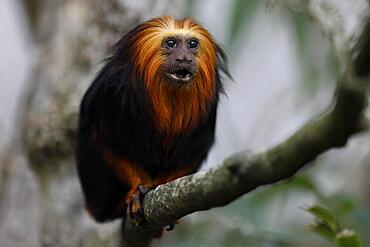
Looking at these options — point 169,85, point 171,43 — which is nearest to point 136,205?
point 169,85

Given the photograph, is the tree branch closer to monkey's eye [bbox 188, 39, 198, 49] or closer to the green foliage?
the green foliage

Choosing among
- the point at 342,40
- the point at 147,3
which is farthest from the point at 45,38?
the point at 342,40

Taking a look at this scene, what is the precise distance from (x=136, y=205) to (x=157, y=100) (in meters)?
0.59

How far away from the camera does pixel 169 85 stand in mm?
3689

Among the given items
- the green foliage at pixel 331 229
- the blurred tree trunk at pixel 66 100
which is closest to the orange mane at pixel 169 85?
the green foliage at pixel 331 229

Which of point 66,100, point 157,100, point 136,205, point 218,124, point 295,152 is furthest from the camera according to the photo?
point 218,124

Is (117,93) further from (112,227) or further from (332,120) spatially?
(332,120)

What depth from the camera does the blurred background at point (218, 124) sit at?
4629mm

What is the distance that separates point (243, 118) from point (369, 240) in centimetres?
404

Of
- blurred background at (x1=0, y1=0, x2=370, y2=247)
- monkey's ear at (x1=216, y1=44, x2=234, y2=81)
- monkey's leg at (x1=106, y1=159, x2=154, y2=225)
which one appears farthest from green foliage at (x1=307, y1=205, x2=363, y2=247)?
monkey's ear at (x1=216, y1=44, x2=234, y2=81)

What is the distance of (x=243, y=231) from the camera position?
4699 mm

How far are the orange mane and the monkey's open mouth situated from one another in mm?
63

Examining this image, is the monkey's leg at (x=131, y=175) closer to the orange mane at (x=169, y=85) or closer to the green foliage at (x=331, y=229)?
the orange mane at (x=169, y=85)

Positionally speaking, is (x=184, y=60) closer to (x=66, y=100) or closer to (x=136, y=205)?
(x=136, y=205)
